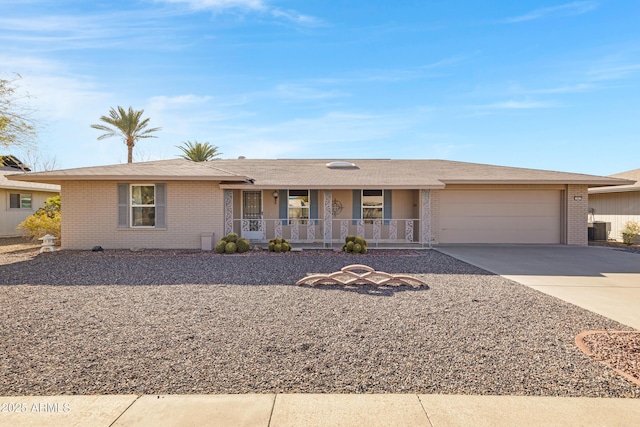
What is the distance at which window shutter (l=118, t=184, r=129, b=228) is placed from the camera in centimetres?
1344

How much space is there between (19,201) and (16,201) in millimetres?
175

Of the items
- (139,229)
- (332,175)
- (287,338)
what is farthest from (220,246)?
(287,338)

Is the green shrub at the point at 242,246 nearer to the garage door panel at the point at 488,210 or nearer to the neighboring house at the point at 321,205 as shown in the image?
the neighboring house at the point at 321,205

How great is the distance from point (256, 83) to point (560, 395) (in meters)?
16.1

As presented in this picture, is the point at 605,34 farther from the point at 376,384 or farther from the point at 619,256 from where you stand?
the point at 376,384

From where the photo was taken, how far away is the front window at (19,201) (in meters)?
20.7

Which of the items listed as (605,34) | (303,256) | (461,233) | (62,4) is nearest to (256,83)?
(62,4)

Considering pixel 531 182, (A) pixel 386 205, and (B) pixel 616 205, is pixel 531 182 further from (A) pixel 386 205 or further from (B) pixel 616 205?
(B) pixel 616 205

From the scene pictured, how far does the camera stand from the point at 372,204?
52.3 feet

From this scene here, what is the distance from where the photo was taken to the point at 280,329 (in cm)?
501

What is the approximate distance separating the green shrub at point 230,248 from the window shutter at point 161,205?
2.95 m

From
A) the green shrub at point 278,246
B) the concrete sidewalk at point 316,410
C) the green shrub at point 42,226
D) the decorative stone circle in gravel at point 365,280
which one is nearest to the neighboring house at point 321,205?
the green shrub at point 278,246

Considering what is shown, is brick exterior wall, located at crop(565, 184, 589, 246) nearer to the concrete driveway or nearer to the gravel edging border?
the concrete driveway

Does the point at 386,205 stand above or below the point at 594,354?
above
